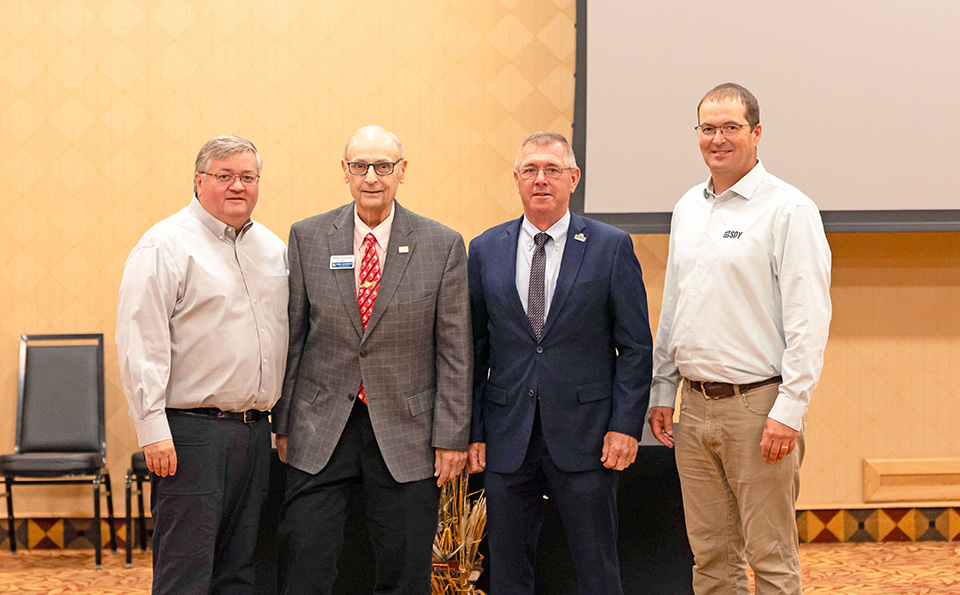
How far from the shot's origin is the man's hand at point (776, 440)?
212 cm

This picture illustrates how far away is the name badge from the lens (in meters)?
2.32

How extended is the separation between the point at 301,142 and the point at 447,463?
2.70 m

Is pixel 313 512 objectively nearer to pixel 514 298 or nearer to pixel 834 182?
pixel 514 298

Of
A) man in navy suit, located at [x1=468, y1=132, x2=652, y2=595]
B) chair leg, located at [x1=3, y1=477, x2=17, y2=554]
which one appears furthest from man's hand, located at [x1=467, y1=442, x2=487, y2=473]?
chair leg, located at [x1=3, y1=477, x2=17, y2=554]

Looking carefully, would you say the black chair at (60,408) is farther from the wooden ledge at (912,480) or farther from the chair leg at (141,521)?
the wooden ledge at (912,480)

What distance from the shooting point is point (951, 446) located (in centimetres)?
447

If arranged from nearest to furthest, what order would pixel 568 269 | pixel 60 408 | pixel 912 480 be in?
pixel 568 269 → pixel 60 408 → pixel 912 480

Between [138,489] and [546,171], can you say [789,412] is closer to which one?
[546,171]

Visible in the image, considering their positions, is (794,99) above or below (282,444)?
above

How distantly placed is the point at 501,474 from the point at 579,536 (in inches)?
10.8

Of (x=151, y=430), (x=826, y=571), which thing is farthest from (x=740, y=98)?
(x=826, y=571)

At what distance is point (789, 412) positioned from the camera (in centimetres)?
212

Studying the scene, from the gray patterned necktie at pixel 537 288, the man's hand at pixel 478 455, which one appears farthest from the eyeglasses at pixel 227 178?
the man's hand at pixel 478 455

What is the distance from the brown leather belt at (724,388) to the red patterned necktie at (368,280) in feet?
3.14
